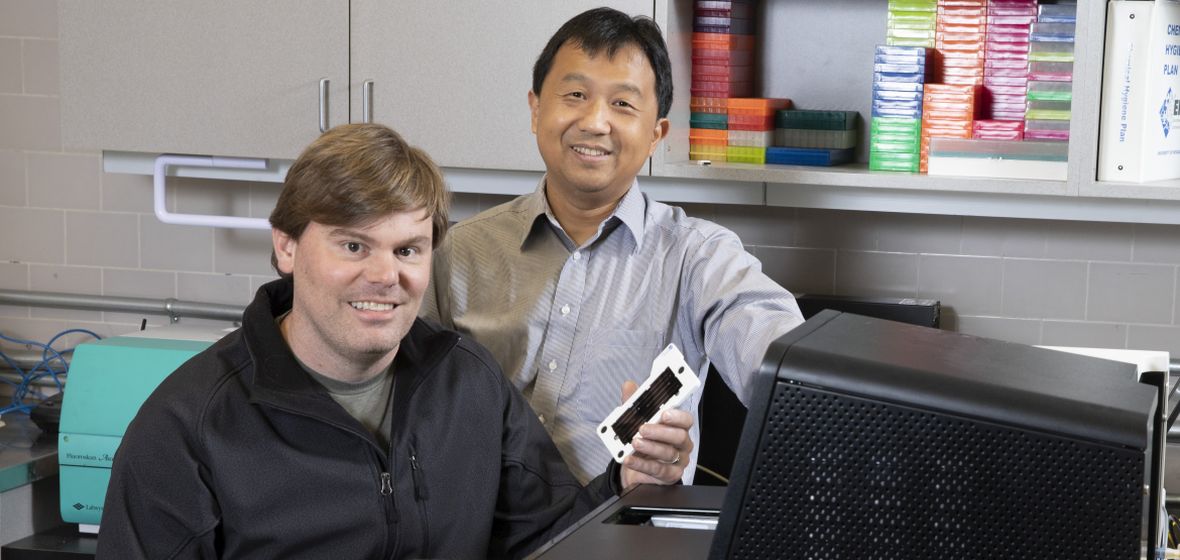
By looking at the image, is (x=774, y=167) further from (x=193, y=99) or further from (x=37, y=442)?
(x=37, y=442)

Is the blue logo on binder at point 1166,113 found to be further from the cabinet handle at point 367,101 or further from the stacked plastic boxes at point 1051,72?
the cabinet handle at point 367,101

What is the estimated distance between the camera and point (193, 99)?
2646 mm

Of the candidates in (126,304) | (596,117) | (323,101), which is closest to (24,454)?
(126,304)

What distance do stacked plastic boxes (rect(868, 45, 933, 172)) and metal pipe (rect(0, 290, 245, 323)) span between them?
5.23ft

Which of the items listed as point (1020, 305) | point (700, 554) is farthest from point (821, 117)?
point (700, 554)

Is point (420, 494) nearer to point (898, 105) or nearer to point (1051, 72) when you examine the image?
point (898, 105)

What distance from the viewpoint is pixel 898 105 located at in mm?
2420

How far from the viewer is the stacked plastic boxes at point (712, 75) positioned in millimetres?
2529

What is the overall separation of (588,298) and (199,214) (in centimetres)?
149

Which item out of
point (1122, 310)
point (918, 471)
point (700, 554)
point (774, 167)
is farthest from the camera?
point (1122, 310)

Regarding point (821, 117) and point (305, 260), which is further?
point (821, 117)

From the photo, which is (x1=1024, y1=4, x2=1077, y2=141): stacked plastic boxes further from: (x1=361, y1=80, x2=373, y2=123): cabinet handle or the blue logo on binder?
(x1=361, y1=80, x2=373, y2=123): cabinet handle

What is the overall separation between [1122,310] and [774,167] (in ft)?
2.76

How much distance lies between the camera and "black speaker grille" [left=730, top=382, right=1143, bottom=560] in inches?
32.5
